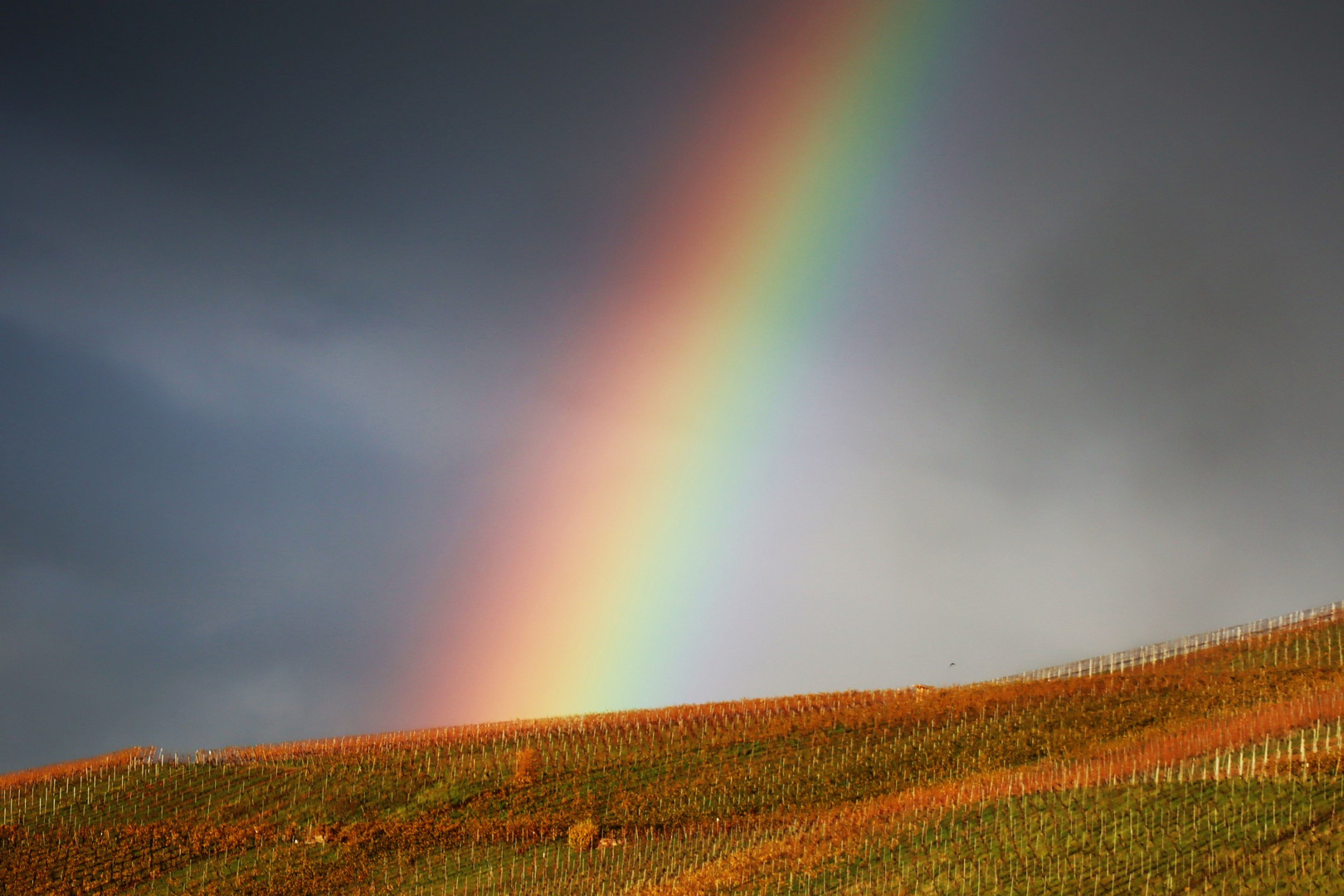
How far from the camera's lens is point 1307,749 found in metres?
42.2

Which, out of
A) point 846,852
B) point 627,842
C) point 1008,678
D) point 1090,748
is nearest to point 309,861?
point 627,842

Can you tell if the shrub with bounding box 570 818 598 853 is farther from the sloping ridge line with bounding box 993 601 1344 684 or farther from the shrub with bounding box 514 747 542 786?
the sloping ridge line with bounding box 993 601 1344 684

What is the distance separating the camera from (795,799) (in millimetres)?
54625

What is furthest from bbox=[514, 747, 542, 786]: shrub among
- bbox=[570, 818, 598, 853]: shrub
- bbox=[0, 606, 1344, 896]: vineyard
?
bbox=[570, 818, 598, 853]: shrub

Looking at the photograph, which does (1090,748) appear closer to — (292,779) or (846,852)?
(846,852)

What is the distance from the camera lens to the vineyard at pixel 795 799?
35.4 metres

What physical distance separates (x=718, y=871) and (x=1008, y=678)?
43472mm

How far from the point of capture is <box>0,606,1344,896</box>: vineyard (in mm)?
35438

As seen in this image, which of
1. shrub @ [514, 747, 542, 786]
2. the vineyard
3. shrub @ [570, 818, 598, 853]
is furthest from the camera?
shrub @ [514, 747, 542, 786]

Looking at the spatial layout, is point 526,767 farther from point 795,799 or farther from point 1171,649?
point 1171,649

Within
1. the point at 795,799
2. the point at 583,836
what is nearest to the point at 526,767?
the point at 583,836

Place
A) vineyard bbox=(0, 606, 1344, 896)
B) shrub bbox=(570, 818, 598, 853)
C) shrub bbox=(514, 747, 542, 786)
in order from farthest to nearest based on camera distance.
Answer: shrub bbox=(514, 747, 542, 786) < shrub bbox=(570, 818, 598, 853) < vineyard bbox=(0, 606, 1344, 896)

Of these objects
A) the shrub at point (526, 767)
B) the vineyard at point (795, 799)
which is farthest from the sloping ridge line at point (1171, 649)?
the shrub at point (526, 767)

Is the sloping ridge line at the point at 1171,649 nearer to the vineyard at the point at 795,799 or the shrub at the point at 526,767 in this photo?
the vineyard at the point at 795,799
